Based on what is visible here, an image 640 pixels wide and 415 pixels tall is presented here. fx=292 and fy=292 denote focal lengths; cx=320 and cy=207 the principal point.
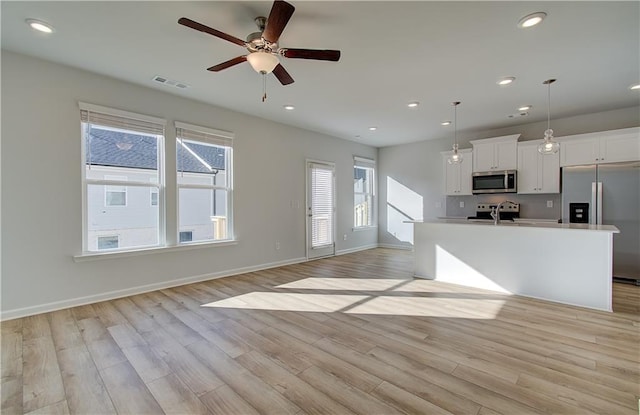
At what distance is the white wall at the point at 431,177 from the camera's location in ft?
17.1

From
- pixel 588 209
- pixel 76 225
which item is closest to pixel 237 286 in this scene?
pixel 76 225

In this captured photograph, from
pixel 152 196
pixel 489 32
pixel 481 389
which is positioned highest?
pixel 489 32

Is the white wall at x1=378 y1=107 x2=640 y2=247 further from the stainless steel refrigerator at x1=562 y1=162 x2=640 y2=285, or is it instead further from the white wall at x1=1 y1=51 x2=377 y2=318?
the white wall at x1=1 y1=51 x2=377 y2=318

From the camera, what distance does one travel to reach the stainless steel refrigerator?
436 centimetres

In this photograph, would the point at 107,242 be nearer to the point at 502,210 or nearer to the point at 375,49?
the point at 375,49

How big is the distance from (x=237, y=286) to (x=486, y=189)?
5.11 metres

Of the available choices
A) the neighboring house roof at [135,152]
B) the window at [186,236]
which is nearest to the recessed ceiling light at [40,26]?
the neighboring house roof at [135,152]

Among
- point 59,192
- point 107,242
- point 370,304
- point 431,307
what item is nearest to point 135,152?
point 59,192

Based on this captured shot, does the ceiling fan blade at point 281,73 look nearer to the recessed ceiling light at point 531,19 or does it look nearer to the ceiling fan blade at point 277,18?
the ceiling fan blade at point 277,18

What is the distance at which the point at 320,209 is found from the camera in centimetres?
659

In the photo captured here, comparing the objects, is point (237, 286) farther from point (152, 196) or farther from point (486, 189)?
point (486, 189)

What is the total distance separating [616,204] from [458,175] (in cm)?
253

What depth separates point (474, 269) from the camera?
13.9ft

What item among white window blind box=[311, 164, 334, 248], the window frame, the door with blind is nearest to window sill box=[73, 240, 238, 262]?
the door with blind
